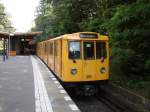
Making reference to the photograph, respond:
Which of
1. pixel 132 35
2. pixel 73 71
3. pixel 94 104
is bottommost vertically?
pixel 94 104

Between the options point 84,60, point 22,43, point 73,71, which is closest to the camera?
point 73,71

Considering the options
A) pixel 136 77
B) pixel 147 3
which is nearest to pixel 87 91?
pixel 136 77

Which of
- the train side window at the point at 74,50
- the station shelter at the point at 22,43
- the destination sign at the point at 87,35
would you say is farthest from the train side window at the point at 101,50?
the station shelter at the point at 22,43

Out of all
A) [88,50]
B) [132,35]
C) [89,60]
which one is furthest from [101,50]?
[132,35]

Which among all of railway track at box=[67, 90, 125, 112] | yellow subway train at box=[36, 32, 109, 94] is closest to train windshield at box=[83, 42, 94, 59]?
yellow subway train at box=[36, 32, 109, 94]

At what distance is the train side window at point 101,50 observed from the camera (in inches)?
593

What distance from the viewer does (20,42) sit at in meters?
73.4

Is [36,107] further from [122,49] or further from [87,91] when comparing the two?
[122,49]

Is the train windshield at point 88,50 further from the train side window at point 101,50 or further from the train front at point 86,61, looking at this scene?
the train side window at point 101,50

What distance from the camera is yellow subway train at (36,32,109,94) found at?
1463 cm

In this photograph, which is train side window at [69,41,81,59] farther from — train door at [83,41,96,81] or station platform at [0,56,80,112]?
station platform at [0,56,80,112]

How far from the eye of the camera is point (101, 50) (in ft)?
49.6

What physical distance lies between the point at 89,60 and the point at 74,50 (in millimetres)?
731

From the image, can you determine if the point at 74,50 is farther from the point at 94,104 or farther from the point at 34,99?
the point at 34,99
